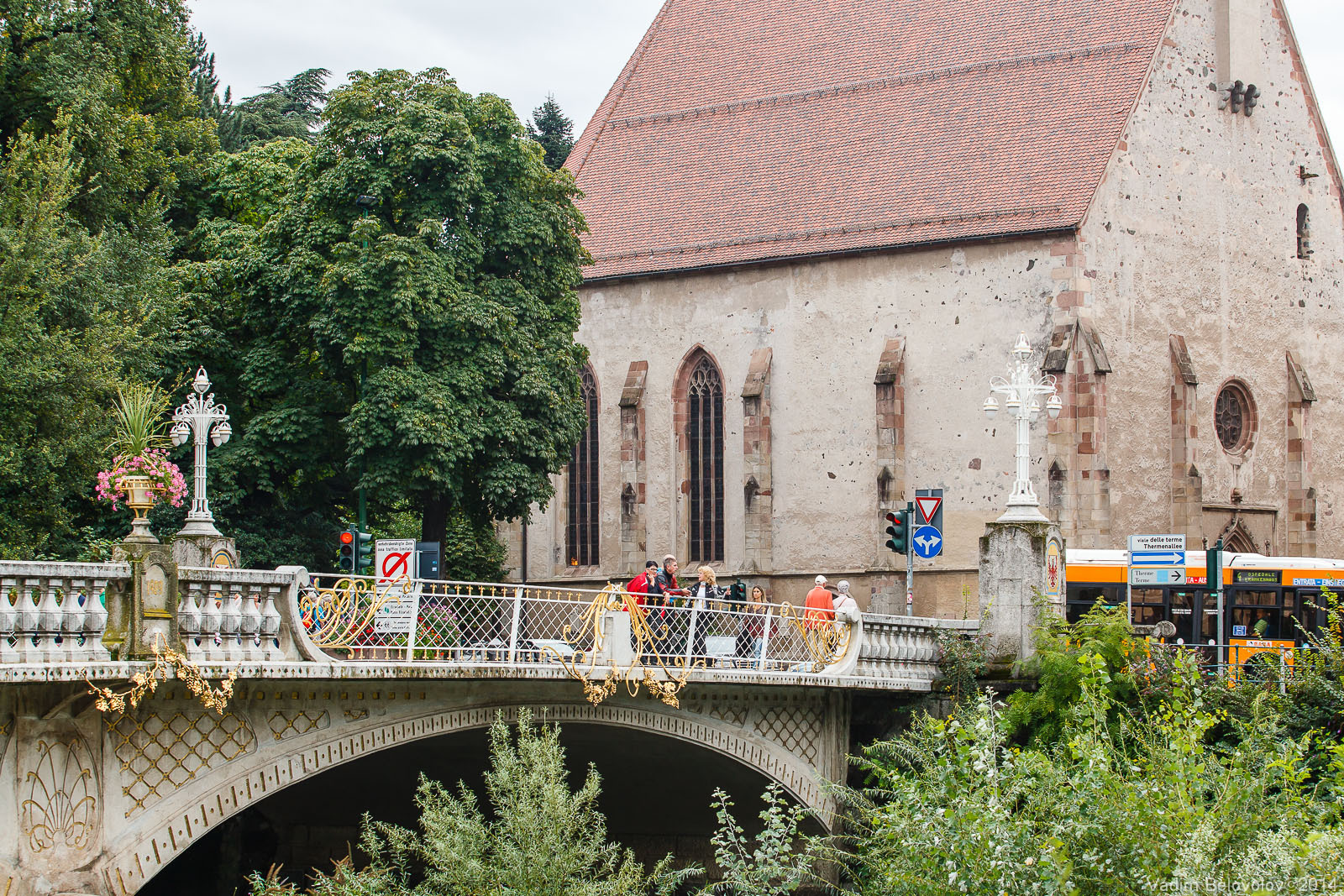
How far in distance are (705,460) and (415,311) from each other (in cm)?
1328

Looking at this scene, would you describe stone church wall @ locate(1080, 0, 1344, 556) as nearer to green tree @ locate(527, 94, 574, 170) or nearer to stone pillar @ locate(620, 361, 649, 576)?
stone pillar @ locate(620, 361, 649, 576)

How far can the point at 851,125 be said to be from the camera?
47.7 metres

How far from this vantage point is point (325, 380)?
120 feet

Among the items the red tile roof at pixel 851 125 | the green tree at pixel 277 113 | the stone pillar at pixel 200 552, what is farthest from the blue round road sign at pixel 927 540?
the green tree at pixel 277 113

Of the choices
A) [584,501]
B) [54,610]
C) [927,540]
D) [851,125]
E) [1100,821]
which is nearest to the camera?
[54,610]

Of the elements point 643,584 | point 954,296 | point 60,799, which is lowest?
point 60,799

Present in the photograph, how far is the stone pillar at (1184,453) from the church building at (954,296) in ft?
0.21

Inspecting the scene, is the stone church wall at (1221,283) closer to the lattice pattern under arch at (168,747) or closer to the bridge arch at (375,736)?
the bridge arch at (375,736)

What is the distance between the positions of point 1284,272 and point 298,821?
27854 millimetres

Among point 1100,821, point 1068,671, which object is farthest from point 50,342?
point 1100,821

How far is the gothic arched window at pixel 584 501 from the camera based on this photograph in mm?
48531

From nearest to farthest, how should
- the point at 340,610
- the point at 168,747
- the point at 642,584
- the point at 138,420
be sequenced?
the point at 168,747, the point at 340,610, the point at 138,420, the point at 642,584

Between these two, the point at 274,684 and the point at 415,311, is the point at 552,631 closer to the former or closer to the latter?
the point at 274,684

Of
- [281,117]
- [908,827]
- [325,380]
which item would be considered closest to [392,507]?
[325,380]
